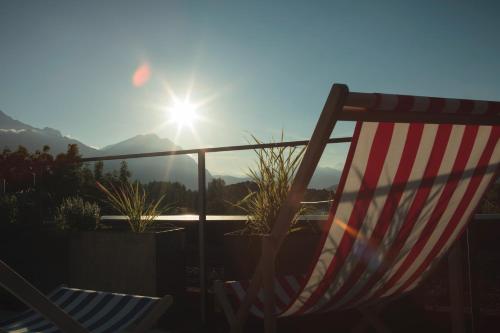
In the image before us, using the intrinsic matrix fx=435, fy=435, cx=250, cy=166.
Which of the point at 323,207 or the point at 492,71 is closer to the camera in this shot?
the point at 323,207

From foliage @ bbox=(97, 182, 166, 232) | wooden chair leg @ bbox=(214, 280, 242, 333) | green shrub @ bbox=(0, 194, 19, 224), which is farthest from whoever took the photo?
green shrub @ bbox=(0, 194, 19, 224)

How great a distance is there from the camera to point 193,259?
5.85m

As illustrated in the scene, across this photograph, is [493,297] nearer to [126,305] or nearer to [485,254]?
[485,254]

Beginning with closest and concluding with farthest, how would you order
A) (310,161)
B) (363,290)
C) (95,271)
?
Result: (310,161) → (363,290) → (95,271)

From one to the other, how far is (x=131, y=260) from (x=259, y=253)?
0.88 metres

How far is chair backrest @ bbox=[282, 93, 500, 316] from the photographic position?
116 centimetres

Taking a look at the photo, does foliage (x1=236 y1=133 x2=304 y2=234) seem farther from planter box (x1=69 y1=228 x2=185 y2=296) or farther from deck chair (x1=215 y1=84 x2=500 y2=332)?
deck chair (x1=215 y1=84 x2=500 y2=332)

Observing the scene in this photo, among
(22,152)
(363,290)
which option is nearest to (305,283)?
(363,290)

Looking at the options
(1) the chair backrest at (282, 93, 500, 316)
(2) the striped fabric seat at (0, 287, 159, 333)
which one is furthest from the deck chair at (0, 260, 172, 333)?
(1) the chair backrest at (282, 93, 500, 316)

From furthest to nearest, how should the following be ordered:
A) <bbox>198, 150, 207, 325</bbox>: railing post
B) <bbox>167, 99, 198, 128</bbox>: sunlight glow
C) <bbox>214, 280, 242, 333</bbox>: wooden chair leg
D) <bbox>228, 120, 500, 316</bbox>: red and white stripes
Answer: <bbox>167, 99, 198, 128</bbox>: sunlight glow
<bbox>198, 150, 207, 325</bbox>: railing post
<bbox>214, 280, 242, 333</bbox>: wooden chair leg
<bbox>228, 120, 500, 316</bbox>: red and white stripes

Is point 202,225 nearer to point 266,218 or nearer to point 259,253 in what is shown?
point 266,218

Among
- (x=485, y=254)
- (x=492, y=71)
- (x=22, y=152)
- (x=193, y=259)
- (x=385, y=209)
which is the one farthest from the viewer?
(x=492, y=71)

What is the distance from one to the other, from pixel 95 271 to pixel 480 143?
2.42 metres

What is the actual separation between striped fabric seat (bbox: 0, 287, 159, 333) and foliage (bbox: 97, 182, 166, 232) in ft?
3.88
